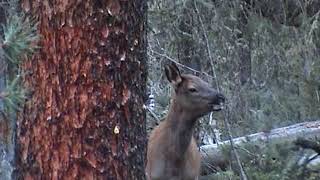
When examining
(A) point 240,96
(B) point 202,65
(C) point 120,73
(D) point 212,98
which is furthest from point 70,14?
(A) point 240,96

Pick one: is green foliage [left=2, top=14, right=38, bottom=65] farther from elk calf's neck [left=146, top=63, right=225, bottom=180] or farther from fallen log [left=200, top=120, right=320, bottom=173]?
fallen log [left=200, top=120, right=320, bottom=173]

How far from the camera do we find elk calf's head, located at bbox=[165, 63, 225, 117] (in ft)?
34.6

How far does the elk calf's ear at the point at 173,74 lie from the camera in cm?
1066

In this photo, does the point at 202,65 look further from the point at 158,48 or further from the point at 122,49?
the point at 122,49

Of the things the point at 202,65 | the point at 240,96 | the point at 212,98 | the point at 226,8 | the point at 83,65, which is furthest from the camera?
the point at 240,96

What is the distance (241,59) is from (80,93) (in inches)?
413

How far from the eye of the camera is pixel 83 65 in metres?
5.37

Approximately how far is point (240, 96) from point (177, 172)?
14.8 ft

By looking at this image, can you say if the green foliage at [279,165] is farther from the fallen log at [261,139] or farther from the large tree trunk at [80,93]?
the large tree trunk at [80,93]

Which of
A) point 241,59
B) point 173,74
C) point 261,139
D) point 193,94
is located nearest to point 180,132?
point 193,94

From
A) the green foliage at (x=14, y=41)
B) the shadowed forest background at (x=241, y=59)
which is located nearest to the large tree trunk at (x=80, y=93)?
the green foliage at (x=14, y=41)

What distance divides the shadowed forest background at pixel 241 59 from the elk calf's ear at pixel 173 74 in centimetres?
44

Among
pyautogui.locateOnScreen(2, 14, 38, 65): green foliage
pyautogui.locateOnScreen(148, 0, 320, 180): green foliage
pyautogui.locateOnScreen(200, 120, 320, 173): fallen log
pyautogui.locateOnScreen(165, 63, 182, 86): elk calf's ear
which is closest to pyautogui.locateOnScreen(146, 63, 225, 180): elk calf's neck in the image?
pyautogui.locateOnScreen(165, 63, 182, 86): elk calf's ear

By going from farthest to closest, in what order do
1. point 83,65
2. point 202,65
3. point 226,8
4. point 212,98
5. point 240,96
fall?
point 240,96 < point 202,65 < point 226,8 < point 212,98 < point 83,65
